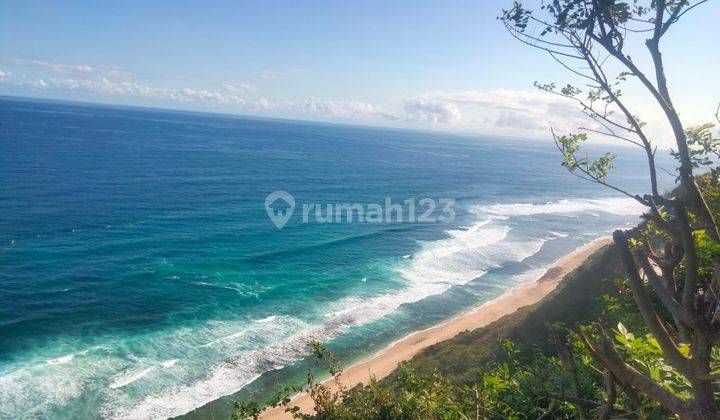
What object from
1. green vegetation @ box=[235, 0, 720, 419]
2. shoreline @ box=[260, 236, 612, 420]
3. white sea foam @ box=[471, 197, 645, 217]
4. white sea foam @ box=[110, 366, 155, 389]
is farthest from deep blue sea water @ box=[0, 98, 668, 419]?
green vegetation @ box=[235, 0, 720, 419]

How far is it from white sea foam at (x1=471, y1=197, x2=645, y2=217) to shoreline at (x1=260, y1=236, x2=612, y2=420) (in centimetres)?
2227

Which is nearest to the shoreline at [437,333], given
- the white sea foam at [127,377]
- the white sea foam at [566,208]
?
the white sea foam at [127,377]

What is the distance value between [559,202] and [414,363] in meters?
63.3

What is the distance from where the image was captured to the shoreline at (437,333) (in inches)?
990

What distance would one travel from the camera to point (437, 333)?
1235 inches

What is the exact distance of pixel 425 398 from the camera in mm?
8484

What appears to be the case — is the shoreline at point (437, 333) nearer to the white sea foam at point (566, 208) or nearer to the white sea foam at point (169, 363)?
the white sea foam at point (169, 363)

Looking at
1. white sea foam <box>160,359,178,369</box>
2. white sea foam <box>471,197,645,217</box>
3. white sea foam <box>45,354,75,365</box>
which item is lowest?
white sea foam <box>45,354,75,365</box>

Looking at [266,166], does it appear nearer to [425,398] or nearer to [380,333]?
[380,333]

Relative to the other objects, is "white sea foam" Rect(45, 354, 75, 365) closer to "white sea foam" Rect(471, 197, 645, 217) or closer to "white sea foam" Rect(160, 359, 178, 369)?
"white sea foam" Rect(160, 359, 178, 369)

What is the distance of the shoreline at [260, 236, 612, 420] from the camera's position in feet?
82.5

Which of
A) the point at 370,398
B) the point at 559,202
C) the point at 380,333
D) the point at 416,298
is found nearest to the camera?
the point at 370,398

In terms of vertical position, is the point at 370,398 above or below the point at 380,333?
above

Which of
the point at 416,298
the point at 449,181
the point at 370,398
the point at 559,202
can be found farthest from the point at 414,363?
the point at 449,181
